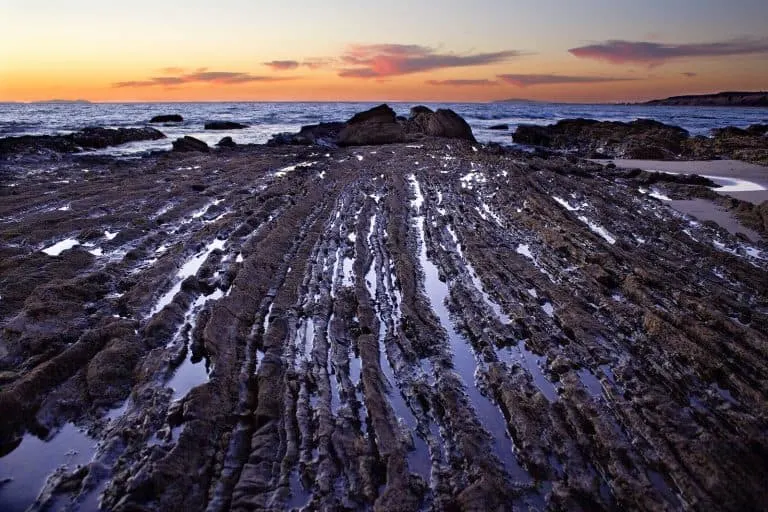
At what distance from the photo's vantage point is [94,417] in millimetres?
4277

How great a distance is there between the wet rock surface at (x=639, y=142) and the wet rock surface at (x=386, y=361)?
54.6ft

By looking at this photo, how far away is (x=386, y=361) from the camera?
17.3ft

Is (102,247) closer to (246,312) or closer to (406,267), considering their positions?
(246,312)

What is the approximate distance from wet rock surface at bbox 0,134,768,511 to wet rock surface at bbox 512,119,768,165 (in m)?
16.6

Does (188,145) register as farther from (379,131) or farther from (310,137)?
(379,131)

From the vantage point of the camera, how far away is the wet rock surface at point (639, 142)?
24719mm

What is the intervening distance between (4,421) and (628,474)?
196 inches

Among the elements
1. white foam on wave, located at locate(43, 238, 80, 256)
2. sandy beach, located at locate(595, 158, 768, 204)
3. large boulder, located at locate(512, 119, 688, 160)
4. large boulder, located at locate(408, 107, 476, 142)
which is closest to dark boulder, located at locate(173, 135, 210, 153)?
large boulder, located at locate(408, 107, 476, 142)

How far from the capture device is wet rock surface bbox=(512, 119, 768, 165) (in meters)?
24.7

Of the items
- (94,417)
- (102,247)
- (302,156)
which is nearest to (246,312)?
(94,417)

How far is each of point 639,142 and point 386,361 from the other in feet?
94.5

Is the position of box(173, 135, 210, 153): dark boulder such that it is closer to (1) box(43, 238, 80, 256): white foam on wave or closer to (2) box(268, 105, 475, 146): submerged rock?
(2) box(268, 105, 475, 146): submerged rock

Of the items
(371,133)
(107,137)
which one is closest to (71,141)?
(107,137)

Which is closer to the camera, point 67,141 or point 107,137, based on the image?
point 67,141
